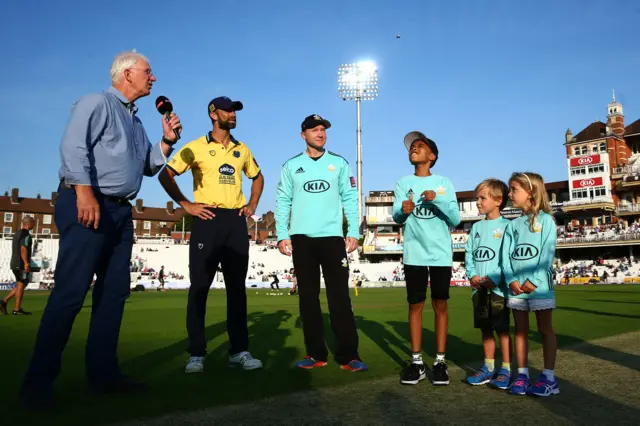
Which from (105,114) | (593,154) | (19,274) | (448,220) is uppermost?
(593,154)

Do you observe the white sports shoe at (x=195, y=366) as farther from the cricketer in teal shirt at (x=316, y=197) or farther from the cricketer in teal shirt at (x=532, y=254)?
the cricketer in teal shirt at (x=532, y=254)

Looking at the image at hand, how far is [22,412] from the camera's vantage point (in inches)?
114

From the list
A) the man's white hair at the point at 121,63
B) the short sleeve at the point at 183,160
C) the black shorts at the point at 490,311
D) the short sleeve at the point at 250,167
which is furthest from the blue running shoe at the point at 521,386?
the man's white hair at the point at 121,63

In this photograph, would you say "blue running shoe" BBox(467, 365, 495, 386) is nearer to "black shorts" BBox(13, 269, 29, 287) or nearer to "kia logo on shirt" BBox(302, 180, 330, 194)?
"kia logo on shirt" BBox(302, 180, 330, 194)

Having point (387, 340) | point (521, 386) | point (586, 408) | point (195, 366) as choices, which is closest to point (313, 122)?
point (195, 366)

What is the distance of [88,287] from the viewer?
341 centimetres

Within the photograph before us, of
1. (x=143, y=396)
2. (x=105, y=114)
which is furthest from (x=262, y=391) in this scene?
(x=105, y=114)

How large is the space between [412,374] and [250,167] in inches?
110

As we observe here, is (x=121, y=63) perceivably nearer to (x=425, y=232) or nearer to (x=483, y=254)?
(x=425, y=232)

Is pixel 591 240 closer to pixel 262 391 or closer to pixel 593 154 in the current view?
pixel 593 154

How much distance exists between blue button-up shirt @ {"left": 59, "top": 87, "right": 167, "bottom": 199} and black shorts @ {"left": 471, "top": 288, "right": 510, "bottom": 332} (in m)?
3.27

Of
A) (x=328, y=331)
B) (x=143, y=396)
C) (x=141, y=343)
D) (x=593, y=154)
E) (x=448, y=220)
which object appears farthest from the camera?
(x=593, y=154)

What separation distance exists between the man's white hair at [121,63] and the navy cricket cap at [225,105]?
103 cm

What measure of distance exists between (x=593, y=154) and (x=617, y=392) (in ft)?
221
